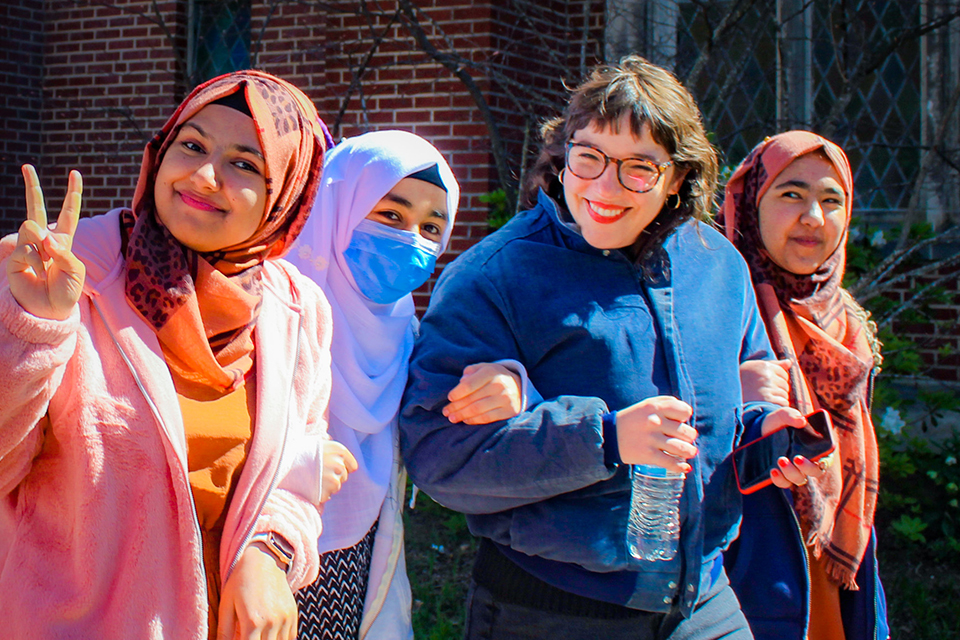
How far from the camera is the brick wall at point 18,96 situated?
6.96 metres

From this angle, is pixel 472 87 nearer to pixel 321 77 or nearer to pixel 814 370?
pixel 321 77

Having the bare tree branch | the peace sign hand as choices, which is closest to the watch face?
the peace sign hand

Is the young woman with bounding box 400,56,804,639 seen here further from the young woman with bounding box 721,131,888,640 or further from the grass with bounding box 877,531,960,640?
the grass with bounding box 877,531,960,640

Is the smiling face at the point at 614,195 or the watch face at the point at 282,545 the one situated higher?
the smiling face at the point at 614,195

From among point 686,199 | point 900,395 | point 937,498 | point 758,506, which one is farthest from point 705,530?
point 900,395

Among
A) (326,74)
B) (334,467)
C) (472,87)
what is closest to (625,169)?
(334,467)

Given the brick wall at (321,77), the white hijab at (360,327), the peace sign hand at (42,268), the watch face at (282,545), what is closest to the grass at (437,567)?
the brick wall at (321,77)

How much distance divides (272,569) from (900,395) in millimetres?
4437

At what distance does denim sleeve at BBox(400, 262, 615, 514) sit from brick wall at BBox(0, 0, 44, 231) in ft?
20.8

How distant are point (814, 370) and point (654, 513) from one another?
1004 mm

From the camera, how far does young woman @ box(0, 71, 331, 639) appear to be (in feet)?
5.04

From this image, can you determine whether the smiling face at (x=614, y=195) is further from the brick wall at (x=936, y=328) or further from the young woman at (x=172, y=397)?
the brick wall at (x=936, y=328)

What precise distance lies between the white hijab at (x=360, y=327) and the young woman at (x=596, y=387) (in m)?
A: 0.23

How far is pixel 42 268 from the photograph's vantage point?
1.47 m
